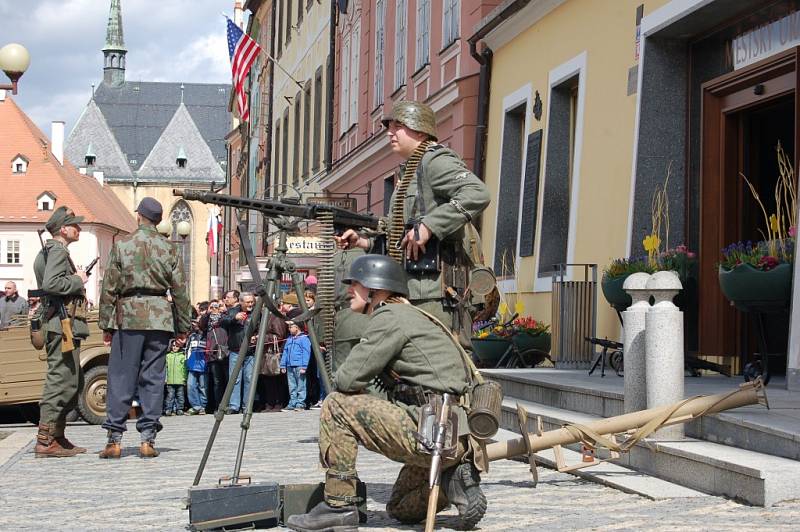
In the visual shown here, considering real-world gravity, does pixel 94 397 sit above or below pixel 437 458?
below

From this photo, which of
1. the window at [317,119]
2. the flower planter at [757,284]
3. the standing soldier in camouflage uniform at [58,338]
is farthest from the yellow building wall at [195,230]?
the flower planter at [757,284]

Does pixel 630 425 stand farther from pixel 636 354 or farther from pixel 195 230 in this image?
pixel 195 230

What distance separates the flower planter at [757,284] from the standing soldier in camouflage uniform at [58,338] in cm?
480

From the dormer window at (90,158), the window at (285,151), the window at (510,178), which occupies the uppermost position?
the dormer window at (90,158)

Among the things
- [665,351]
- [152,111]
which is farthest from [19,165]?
[665,351]

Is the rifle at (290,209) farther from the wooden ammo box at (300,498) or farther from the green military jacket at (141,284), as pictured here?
the green military jacket at (141,284)

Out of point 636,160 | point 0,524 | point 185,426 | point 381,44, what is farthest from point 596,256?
point 381,44

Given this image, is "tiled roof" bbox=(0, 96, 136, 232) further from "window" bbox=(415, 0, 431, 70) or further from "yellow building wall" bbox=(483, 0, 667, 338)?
"yellow building wall" bbox=(483, 0, 667, 338)

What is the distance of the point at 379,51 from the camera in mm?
25234

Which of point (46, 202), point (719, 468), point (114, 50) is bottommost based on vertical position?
point (719, 468)

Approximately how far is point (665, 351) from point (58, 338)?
4.90 meters

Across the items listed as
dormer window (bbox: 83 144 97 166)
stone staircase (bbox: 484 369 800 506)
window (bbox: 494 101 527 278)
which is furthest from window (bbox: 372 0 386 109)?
dormer window (bbox: 83 144 97 166)

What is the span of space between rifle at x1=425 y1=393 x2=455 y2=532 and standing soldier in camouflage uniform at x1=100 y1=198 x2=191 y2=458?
15.3ft

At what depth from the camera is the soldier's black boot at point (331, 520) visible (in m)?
6.15
